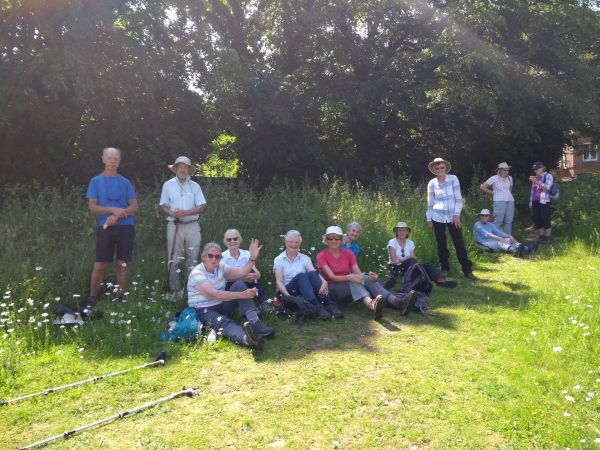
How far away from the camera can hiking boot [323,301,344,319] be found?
551cm

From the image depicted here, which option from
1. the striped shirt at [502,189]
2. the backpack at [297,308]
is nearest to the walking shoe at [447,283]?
the backpack at [297,308]

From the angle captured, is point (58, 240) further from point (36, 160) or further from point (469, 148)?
point (469, 148)

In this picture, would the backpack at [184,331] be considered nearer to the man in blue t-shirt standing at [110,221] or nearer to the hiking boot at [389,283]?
the man in blue t-shirt standing at [110,221]

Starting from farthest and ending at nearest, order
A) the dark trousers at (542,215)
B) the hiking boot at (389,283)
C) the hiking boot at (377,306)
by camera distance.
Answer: the dark trousers at (542,215)
the hiking boot at (389,283)
the hiking boot at (377,306)

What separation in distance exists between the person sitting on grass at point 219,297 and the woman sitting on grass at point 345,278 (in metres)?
1.01

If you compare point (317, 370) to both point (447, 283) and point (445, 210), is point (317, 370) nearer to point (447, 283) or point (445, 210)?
point (447, 283)

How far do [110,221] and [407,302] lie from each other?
11.3ft

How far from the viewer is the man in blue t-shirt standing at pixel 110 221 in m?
5.73

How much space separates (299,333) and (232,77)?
1023cm

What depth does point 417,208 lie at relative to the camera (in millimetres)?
9547

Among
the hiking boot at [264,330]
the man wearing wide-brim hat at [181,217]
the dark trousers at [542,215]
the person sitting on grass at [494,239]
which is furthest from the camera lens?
the dark trousers at [542,215]

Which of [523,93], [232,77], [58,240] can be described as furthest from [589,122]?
[58,240]

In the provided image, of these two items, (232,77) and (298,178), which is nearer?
(232,77)

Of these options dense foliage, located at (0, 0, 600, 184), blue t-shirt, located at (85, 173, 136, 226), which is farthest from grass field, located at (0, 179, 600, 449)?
dense foliage, located at (0, 0, 600, 184)
